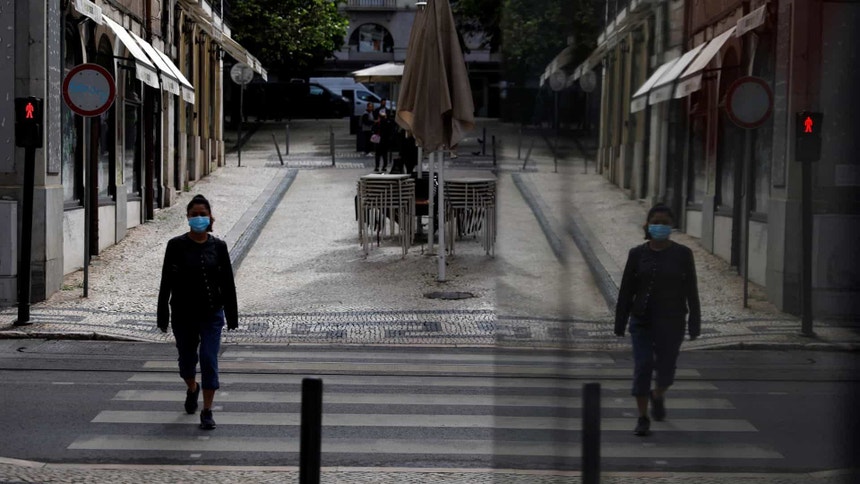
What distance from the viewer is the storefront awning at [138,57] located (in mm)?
15266

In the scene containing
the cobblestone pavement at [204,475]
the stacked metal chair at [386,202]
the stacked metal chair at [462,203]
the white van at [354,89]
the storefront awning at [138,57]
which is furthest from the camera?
the white van at [354,89]

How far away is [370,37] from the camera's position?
187ft

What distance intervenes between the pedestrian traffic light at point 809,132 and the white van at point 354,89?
1690 inches

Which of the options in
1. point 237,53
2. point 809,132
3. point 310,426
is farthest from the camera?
point 237,53

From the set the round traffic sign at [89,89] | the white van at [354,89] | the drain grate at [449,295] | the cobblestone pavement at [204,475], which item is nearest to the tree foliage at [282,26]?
the white van at [354,89]

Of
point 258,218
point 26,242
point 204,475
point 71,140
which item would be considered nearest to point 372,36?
point 258,218

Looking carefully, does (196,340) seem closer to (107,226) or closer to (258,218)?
(107,226)

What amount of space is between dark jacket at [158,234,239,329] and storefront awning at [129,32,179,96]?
29.6 feet

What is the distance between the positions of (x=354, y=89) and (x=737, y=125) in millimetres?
45673

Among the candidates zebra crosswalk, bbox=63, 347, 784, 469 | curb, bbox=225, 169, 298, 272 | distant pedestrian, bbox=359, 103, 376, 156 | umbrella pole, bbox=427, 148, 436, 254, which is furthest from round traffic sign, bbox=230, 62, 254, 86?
zebra crosswalk, bbox=63, 347, 784, 469

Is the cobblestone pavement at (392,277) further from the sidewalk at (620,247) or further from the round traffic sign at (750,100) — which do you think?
the round traffic sign at (750,100)

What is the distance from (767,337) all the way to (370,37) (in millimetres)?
56568

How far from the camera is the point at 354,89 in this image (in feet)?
153

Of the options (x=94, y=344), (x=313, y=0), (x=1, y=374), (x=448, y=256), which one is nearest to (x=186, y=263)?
(x=1, y=374)
